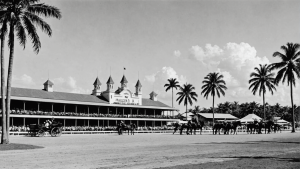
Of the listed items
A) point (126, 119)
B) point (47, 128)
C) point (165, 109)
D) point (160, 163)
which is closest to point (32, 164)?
point (160, 163)

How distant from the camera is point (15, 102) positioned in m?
55.5

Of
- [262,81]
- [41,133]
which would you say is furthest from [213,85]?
[41,133]

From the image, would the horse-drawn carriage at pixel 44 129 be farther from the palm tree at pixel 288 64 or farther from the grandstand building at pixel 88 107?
the palm tree at pixel 288 64

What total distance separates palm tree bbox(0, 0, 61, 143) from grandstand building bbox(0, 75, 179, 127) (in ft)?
96.1

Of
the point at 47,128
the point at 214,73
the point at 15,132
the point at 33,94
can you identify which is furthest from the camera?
the point at 214,73

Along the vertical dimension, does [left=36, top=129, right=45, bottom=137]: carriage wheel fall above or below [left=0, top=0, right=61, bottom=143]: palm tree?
below

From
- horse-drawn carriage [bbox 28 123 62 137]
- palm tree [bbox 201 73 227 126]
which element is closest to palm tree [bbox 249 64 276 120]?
palm tree [bbox 201 73 227 126]

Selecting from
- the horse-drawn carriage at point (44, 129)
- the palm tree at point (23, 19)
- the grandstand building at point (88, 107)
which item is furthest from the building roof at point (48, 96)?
the palm tree at point (23, 19)

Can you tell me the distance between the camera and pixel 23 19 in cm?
2370

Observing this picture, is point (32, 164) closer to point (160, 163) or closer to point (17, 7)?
point (160, 163)

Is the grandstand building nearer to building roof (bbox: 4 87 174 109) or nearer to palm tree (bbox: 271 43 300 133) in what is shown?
building roof (bbox: 4 87 174 109)

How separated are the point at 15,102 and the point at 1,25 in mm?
34298

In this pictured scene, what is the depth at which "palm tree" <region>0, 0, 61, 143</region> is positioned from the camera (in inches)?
909

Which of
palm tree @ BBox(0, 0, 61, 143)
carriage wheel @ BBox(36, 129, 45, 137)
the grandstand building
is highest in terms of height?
palm tree @ BBox(0, 0, 61, 143)
